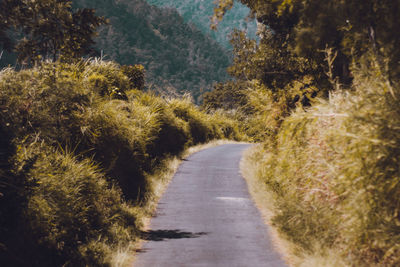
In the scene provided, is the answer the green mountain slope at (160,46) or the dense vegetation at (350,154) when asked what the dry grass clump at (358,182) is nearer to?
the dense vegetation at (350,154)

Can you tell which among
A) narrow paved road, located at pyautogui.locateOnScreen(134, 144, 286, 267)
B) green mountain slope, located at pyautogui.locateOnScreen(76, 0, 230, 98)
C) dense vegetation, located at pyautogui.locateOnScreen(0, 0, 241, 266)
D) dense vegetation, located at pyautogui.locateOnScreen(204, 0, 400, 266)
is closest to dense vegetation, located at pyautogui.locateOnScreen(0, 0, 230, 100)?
green mountain slope, located at pyautogui.locateOnScreen(76, 0, 230, 98)

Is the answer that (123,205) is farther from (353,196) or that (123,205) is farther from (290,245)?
(353,196)

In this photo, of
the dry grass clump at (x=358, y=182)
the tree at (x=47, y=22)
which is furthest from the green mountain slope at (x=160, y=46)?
the dry grass clump at (x=358, y=182)

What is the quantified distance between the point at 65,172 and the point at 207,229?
3864 millimetres

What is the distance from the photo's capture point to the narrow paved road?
887 centimetres

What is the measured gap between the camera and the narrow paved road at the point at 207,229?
8874 millimetres

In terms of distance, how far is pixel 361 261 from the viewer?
7121 mm

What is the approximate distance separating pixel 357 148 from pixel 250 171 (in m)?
12.8

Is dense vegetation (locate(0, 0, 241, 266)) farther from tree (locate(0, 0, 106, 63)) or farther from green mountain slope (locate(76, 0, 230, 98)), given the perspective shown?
green mountain slope (locate(76, 0, 230, 98))

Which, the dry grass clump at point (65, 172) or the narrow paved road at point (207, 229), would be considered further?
the narrow paved road at point (207, 229)

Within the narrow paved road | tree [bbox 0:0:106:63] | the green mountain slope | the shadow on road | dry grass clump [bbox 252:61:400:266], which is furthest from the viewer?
the green mountain slope

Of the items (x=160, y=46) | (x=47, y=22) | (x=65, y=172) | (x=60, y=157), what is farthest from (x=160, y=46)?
(x=47, y=22)

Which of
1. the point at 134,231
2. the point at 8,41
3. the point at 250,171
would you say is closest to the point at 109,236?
the point at 134,231

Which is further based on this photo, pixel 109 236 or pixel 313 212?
pixel 109 236
